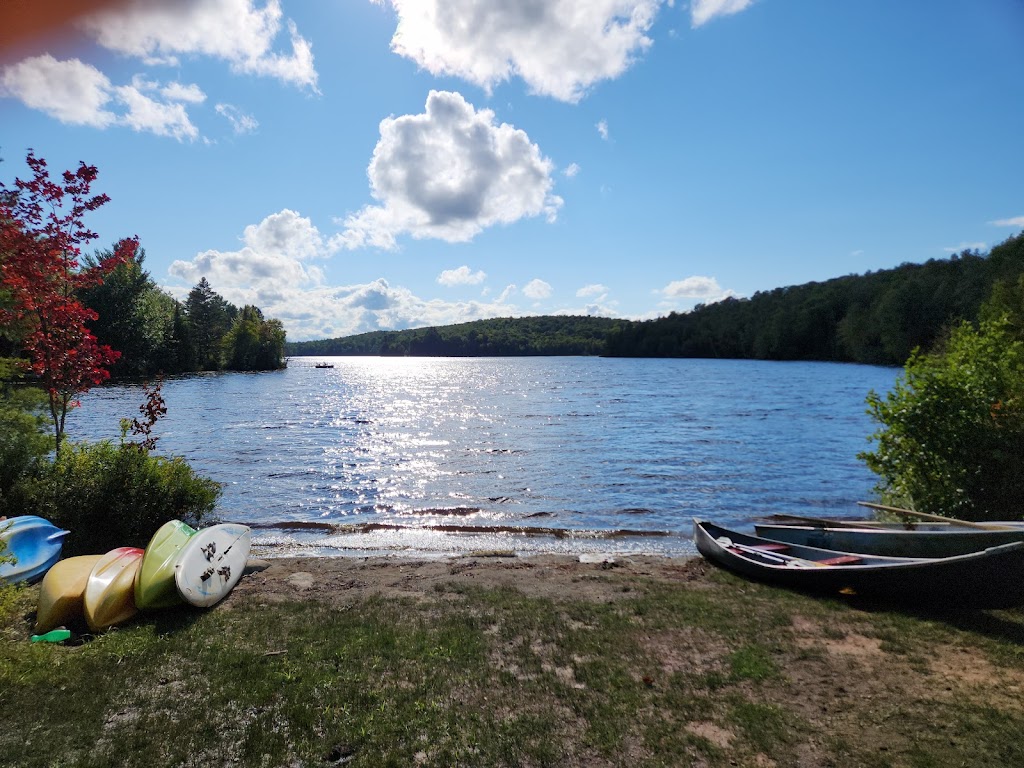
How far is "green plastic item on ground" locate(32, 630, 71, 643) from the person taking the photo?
670 centimetres

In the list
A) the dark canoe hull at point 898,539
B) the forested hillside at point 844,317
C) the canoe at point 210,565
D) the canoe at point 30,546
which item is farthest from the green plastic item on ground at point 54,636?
the forested hillside at point 844,317

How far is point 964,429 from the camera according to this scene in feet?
34.5

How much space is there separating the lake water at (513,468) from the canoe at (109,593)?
5.33 meters

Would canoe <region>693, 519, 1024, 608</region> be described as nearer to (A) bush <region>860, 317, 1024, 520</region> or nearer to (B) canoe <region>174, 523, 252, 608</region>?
(A) bush <region>860, 317, 1024, 520</region>

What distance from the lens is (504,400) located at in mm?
57906

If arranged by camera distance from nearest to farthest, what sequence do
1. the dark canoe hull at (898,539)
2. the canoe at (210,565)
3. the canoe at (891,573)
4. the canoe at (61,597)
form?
the canoe at (61,597)
the canoe at (891,573)
the canoe at (210,565)
the dark canoe hull at (898,539)

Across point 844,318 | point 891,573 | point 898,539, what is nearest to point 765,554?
point 898,539

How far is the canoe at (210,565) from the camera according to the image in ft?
26.0

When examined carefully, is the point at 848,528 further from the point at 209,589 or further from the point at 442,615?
the point at 209,589

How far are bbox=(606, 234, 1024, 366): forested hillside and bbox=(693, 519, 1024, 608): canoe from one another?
3943 centimetres

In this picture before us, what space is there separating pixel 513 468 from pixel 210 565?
53.9ft

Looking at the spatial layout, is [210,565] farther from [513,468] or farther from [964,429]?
[513,468]

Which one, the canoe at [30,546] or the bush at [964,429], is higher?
the bush at [964,429]

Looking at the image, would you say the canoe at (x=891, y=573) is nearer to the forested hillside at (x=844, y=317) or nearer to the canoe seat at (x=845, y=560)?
the canoe seat at (x=845, y=560)
